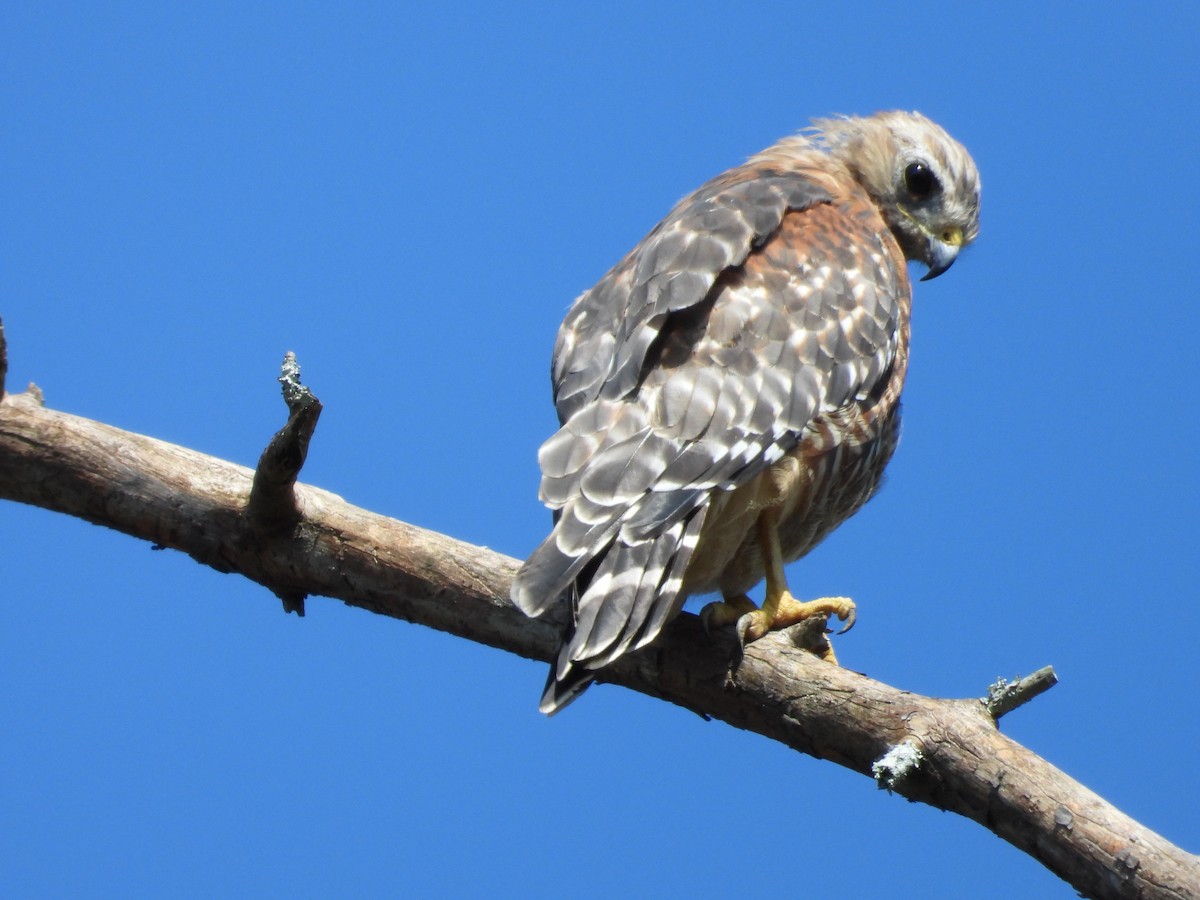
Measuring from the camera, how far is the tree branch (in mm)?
2508

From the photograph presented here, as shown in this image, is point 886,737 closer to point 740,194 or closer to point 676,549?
point 676,549

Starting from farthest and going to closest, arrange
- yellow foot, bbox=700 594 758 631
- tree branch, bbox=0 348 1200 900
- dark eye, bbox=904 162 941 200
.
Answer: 1. dark eye, bbox=904 162 941 200
2. yellow foot, bbox=700 594 758 631
3. tree branch, bbox=0 348 1200 900

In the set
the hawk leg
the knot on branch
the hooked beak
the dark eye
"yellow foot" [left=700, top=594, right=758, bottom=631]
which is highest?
the dark eye

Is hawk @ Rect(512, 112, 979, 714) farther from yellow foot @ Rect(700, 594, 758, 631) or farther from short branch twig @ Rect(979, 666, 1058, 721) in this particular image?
short branch twig @ Rect(979, 666, 1058, 721)

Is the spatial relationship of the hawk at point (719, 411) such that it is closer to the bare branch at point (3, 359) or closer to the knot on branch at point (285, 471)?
the knot on branch at point (285, 471)

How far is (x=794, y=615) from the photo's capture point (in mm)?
3217

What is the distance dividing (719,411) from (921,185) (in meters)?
1.54

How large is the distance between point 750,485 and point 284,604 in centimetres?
110

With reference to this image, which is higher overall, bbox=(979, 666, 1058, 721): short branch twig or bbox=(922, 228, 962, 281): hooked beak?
bbox=(922, 228, 962, 281): hooked beak

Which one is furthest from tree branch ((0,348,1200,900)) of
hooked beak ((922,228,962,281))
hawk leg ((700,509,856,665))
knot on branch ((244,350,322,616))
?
hooked beak ((922,228,962,281))

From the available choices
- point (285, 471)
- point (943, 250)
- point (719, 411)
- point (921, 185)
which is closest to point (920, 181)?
point (921, 185)

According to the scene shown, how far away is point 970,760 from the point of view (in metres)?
2.62

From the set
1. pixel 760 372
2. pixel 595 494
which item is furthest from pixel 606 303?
pixel 595 494

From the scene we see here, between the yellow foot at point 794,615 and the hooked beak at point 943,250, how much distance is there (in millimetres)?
1345
